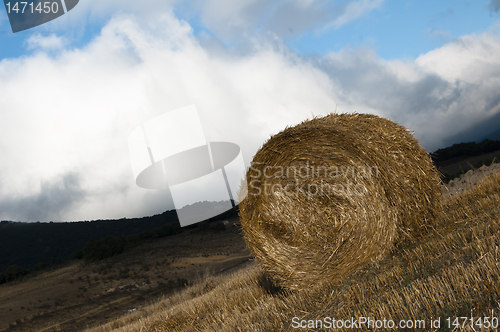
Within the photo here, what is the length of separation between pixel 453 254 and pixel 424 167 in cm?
209

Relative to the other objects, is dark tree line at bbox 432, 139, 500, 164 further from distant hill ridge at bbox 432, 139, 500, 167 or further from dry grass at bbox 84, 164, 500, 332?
dry grass at bbox 84, 164, 500, 332

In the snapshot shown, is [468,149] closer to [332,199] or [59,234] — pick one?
[332,199]

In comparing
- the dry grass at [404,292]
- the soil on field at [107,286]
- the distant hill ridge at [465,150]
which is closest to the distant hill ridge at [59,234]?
the soil on field at [107,286]

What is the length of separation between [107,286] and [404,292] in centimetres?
1804

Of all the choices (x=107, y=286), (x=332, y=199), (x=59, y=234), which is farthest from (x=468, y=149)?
(x=59, y=234)

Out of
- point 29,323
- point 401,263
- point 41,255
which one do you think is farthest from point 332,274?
point 41,255

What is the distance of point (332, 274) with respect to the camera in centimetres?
498

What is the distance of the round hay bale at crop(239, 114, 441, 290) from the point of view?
4.90 meters

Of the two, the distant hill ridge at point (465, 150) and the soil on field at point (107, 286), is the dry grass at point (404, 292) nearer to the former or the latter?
the soil on field at point (107, 286)

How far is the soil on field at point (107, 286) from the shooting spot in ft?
42.0

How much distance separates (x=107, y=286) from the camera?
17.4m

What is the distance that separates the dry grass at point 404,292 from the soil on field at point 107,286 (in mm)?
2350

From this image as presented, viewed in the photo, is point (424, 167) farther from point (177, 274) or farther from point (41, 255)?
point (41, 255)

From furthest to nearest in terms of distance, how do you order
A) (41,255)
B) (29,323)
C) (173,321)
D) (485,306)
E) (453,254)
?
(41,255)
(29,323)
(173,321)
(453,254)
(485,306)
